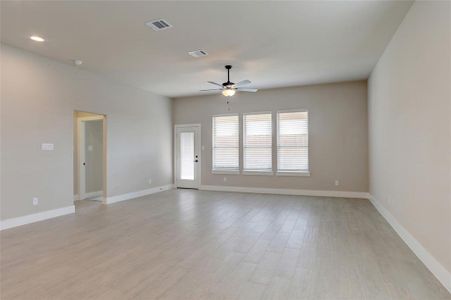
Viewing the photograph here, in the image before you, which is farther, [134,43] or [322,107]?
[322,107]

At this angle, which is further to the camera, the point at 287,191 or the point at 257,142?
the point at 257,142

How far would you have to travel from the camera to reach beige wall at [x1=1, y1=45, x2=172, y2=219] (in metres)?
4.65

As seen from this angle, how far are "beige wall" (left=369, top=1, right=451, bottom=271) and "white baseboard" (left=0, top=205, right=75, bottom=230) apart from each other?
610 centimetres

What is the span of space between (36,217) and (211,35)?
4566 millimetres

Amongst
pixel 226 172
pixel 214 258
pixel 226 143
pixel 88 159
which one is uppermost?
pixel 226 143

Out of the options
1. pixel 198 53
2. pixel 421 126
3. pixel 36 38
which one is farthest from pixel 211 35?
pixel 421 126

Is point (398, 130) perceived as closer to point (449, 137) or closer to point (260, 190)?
point (449, 137)

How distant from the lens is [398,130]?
160 inches

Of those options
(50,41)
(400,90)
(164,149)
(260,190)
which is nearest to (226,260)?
(400,90)

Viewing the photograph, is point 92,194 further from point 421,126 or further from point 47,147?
point 421,126

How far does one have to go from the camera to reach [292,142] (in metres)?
7.81

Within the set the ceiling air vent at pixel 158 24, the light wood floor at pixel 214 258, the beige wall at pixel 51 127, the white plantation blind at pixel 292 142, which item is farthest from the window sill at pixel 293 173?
the ceiling air vent at pixel 158 24

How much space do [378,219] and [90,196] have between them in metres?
7.17

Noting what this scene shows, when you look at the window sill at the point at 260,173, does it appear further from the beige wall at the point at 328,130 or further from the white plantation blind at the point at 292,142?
the white plantation blind at the point at 292,142
